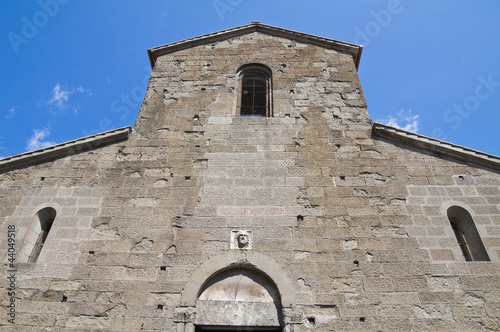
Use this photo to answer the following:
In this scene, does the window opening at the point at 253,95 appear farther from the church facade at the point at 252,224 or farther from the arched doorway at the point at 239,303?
the arched doorway at the point at 239,303

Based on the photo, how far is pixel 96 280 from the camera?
550 cm

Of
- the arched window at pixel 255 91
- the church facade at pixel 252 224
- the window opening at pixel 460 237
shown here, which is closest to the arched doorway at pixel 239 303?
the church facade at pixel 252 224

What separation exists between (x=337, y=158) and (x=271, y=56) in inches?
139

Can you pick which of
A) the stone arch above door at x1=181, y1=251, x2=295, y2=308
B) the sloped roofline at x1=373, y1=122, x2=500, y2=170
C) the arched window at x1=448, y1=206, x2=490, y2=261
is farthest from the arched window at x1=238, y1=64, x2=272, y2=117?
the arched window at x1=448, y1=206, x2=490, y2=261

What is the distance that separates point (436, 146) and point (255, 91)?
4.01 metres

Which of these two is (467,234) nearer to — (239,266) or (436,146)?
(436,146)

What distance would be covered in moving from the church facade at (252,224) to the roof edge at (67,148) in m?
0.03

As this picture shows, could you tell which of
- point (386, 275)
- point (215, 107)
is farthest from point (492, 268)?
point (215, 107)

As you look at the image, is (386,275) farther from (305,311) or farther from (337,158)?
(337,158)

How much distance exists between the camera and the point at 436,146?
270 inches

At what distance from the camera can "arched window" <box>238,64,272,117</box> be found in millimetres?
8144

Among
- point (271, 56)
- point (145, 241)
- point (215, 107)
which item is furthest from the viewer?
point (271, 56)

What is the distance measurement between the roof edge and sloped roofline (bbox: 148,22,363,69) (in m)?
2.84

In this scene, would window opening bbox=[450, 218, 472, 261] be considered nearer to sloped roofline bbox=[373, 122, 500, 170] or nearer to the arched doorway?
sloped roofline bbox=[373, 122, 500, 170]
